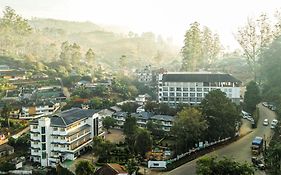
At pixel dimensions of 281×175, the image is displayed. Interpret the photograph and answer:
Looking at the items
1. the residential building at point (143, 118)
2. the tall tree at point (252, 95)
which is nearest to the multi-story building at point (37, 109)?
the residential building at point (143, 118)

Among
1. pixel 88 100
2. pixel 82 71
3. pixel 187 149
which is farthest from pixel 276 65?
pixel 82 71

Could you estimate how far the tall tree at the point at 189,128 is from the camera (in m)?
16.4

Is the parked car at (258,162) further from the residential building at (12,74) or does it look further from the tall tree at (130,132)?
the residential building at (12,74)

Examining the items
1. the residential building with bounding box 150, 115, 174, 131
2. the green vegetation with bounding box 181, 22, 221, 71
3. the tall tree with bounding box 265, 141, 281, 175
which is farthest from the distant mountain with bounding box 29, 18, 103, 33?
the tall tree with bounding box 265, 141, 281, 175

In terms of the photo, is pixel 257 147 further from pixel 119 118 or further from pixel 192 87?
pixel 192 87

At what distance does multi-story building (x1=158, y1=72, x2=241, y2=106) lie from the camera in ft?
80.6

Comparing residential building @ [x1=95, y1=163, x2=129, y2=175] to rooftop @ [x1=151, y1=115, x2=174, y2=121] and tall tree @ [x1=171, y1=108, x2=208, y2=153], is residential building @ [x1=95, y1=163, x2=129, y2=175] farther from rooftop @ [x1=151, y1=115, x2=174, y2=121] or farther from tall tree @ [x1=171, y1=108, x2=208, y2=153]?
rooftop @ [x1=151, y1=115, x2=174, y2=121]

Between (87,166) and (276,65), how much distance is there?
11254mm

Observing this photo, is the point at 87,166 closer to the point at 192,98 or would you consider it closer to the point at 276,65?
the point at 276,65

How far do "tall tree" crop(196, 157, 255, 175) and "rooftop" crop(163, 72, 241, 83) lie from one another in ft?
49.3

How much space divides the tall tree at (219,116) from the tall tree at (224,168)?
6.69 m

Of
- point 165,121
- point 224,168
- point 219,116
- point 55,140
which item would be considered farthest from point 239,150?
point 55,140

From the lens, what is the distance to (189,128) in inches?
645

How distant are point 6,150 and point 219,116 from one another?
11.2 meters
